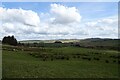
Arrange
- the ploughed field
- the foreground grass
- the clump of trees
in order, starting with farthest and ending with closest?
1. the clump of trees
2. the ploughed field
3. the foreground grass

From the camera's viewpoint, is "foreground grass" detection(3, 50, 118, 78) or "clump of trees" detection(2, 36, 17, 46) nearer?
"foreground grass" detection(3, 50, 118, 78)

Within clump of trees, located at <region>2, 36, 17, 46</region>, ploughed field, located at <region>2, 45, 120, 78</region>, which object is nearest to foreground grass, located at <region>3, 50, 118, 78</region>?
ploughed field, located at <region>2, 45, 120, 78</region>

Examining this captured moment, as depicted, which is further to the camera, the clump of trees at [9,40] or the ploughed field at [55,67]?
the clump of trees at [9,40]

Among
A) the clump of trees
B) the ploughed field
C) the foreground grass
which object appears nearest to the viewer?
the foreground grass

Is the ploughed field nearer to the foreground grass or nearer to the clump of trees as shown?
the foreground grass

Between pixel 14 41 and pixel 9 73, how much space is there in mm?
106026

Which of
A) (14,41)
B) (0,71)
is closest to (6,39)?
(14,41)

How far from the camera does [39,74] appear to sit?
2691cm

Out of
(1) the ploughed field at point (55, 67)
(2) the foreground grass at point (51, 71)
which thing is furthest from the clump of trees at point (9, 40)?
(2) the foreground grass at point (51, 71)

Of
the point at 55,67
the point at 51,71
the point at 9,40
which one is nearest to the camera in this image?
the point at 51,71

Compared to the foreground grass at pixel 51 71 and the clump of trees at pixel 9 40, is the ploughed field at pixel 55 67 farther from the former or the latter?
the clump of trees at pixel 9 40

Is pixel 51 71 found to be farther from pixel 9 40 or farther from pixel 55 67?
pixel 9 40

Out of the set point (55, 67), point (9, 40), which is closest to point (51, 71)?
point (55, 67)

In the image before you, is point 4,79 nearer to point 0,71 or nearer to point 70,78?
point 0,71
